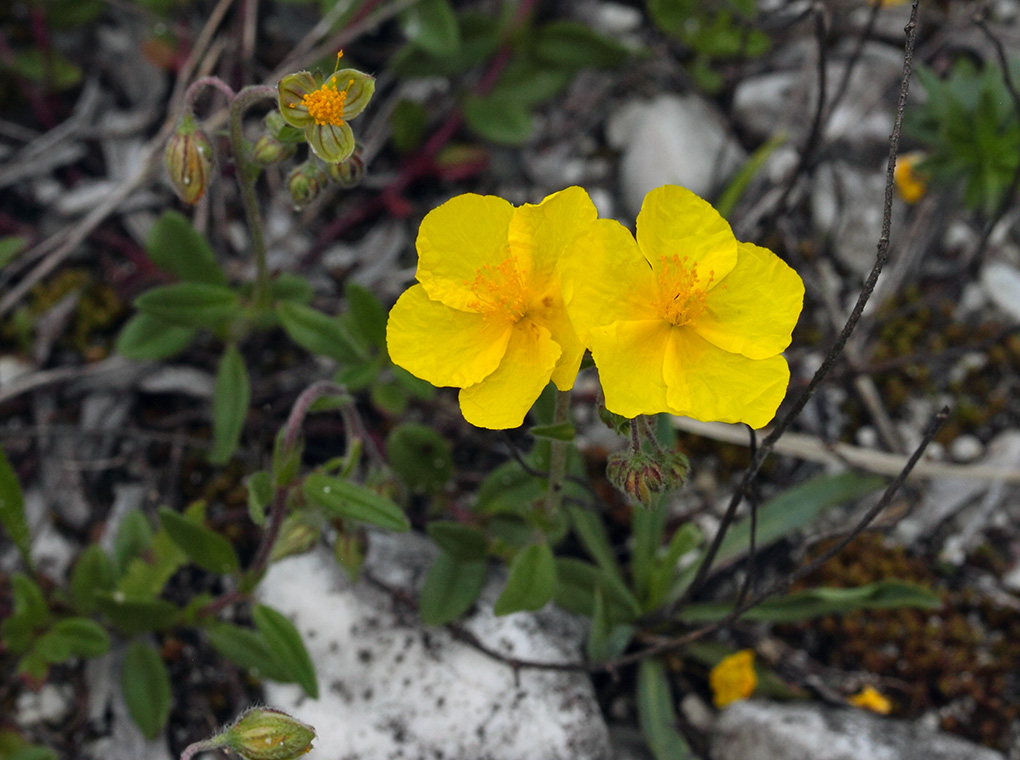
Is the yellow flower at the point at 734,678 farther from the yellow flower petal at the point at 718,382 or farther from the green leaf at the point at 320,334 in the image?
the green leaf at the point at 320,334

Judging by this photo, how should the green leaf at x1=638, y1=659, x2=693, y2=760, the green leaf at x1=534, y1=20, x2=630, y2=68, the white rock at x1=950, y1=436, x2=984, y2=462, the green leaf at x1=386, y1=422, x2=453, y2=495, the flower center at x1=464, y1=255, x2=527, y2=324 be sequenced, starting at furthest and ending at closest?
the green leaf at x1=534, y1=20, x2=630, y2=68 < the white rock at x1=950, y1=436, x2=984, y2=462 < the green leaf at x1=386, y1=422, x2=453, y2=495 < the green leaf at x1=638, y1=659, x2=693, y2=760 < the flower center at x1=464, y1=255, x2=527, y2=324

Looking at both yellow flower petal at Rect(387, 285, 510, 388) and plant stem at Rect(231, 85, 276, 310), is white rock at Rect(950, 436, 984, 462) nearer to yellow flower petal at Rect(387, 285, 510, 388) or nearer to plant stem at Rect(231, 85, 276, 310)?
yellow flower petal at Rect(387, 285, 510, 388)

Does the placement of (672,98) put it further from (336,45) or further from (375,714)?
(375,714)

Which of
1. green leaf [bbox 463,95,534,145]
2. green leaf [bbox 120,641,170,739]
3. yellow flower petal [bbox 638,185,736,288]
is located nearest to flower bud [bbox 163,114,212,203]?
yellow flower petal [bbox 638,185,736,288]

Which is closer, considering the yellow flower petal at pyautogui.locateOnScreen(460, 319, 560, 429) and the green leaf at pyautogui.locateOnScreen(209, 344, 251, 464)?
the yellow flower petal at pyautogui.locateOnScreen(460, 319, 560, 429)

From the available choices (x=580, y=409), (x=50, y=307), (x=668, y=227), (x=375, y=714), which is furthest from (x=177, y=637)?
(x=668, y=227)

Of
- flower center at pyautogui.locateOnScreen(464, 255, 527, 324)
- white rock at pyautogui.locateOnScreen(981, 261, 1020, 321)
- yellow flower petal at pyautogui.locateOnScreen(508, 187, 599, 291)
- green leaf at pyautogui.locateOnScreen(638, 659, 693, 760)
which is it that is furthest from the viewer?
white rock at pyautogui.locateOnScreen(981, 261, 1020, 321)

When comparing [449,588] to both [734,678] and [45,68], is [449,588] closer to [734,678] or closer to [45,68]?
[734,678]

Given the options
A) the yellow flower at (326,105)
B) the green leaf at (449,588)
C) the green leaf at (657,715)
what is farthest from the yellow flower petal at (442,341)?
the green leaf at (657,715)
